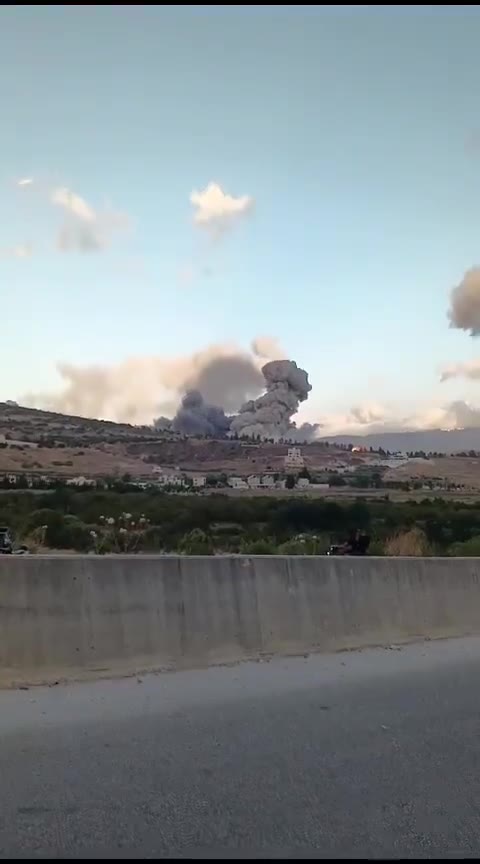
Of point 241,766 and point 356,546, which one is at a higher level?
point 356,546

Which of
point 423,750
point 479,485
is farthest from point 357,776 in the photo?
point 479,485

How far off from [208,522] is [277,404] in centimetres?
9324

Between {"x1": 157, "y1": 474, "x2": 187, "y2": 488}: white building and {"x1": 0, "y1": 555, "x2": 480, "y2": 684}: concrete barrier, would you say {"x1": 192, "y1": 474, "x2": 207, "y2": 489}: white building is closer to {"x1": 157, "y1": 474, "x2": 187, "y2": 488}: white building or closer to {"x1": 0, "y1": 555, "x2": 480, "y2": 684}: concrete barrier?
{"x1": 157, "y1": 474, "x2": 187, "y2": 488}: white building

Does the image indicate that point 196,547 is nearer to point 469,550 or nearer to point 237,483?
point 469,550

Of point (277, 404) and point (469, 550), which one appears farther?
point (277, 404)

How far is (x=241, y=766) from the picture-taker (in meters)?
5.84

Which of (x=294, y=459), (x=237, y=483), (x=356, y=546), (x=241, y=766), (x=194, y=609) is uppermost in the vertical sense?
(x=294, y=459)

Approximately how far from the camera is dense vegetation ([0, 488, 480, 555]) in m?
22.5

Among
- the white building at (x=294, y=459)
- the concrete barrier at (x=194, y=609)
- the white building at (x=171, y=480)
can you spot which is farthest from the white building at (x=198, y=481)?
the concrete barrier at (x=194, y=609)

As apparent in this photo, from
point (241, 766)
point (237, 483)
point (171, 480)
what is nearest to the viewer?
point (241, 766)

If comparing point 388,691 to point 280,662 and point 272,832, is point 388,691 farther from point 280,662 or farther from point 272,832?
point 272,832

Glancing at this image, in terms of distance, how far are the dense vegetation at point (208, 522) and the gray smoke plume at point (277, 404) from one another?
76.0 m

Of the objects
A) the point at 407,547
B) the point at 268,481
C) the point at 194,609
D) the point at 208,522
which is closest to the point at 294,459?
the point at 268,481

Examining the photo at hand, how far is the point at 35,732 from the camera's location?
20.7 ft
